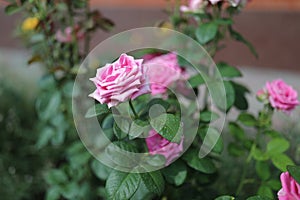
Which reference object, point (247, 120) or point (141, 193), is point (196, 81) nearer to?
point (247, 120)

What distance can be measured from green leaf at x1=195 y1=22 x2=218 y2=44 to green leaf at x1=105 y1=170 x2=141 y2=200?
323mm

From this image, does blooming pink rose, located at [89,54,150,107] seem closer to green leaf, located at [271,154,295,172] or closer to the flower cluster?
the flower cluster

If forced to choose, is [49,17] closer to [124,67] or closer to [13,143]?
[124,67]

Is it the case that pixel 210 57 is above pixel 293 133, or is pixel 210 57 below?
above

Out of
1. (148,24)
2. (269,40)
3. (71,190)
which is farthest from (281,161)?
(148,24)

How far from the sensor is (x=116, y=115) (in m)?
0.67

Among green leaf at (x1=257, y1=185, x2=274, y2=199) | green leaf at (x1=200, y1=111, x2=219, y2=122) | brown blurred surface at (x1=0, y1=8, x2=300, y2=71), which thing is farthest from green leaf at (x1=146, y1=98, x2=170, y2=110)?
brown blurred surface at (x1=0, y1=8, x2=300, y2=71)

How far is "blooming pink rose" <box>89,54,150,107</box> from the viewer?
0.58 m

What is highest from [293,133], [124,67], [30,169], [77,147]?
[124,67]

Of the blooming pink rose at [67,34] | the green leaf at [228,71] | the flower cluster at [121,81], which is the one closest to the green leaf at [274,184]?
the green leaf at [228,71]

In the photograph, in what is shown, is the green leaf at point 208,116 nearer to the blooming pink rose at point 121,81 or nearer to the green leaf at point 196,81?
the green leaf at point 196,81

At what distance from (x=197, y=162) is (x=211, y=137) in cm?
6

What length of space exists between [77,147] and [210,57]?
40 cm

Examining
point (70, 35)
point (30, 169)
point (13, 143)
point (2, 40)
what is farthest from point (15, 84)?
point (2, 40)
